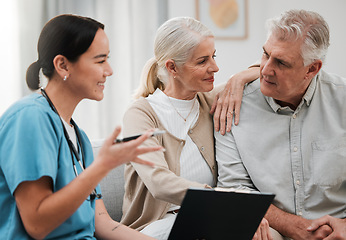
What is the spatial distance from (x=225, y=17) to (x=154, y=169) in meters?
2.48

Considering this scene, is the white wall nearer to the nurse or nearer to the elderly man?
the elderly man

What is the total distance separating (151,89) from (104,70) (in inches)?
27.5

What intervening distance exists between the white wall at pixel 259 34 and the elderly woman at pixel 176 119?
185 centimetres

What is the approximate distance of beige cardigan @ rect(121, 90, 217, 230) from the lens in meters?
1.69

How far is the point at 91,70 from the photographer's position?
1.36 m

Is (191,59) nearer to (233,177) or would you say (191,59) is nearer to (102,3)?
(233,177)

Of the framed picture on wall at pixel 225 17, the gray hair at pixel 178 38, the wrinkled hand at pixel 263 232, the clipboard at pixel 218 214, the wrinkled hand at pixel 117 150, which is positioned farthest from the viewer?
the framed picture on wall at pixel 225 17

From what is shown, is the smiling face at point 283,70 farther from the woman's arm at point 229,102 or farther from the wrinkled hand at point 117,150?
the wrinkled hand at point 117,150

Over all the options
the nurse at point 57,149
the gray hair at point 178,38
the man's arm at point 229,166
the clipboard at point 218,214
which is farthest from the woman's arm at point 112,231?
the gray hair at point 178,38

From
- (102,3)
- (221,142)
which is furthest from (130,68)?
(221,142)

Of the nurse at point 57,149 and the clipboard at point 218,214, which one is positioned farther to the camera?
the clipboard at point 218,214

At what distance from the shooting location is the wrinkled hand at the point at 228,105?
194 centimetres

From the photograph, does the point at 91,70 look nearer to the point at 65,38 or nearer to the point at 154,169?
the point at 65,38

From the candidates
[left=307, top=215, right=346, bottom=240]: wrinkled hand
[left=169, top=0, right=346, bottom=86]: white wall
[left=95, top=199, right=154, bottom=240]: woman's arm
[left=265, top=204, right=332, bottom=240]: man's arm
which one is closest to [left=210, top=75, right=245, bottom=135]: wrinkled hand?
[left=265, top=204, right=332, bottom=240]: man's arm
